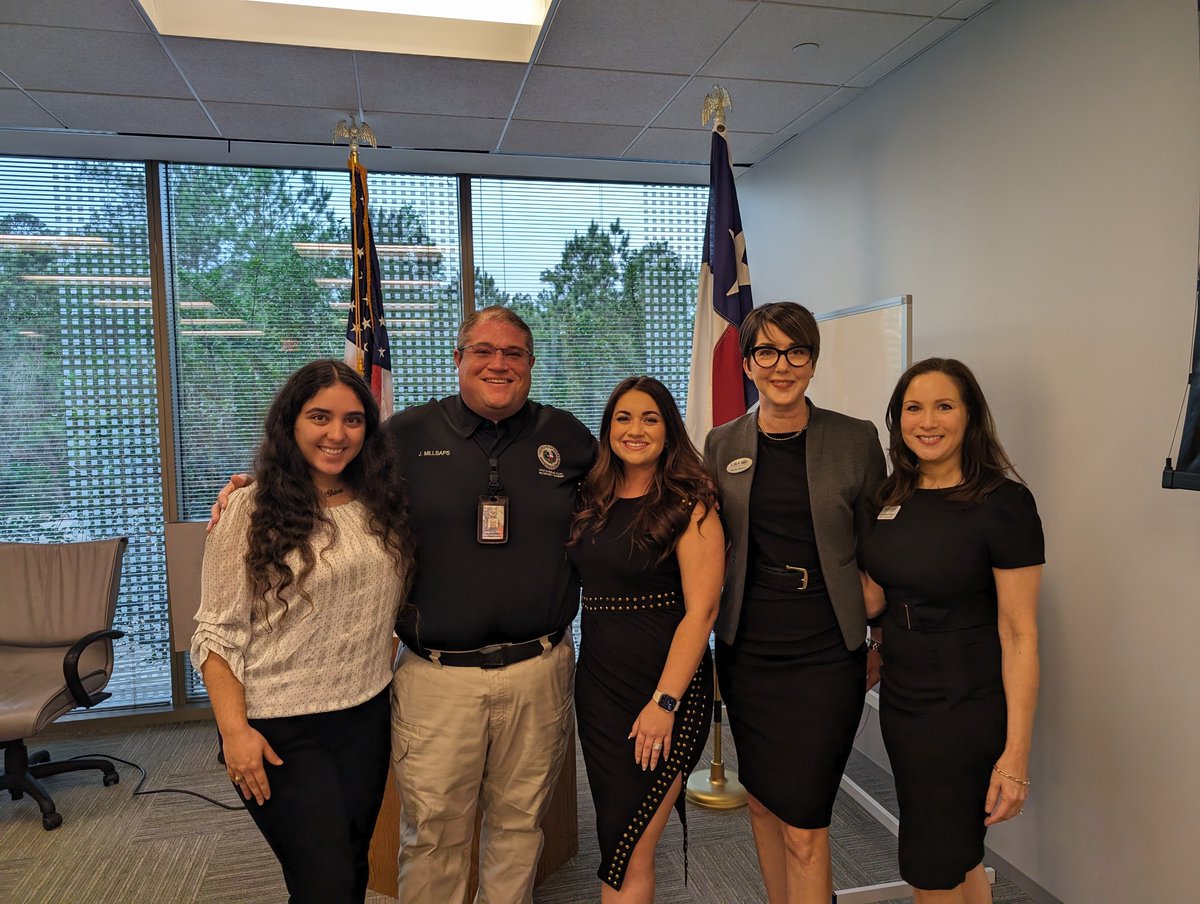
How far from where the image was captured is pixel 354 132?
3449 millimetres

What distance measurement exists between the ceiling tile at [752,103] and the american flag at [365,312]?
145 cm

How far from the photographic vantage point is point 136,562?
4168mm

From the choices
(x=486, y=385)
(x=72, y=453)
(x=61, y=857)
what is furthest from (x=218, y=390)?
(x=486, y=385)

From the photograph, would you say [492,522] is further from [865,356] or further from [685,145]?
[685,145]

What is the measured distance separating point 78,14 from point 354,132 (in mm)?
1145

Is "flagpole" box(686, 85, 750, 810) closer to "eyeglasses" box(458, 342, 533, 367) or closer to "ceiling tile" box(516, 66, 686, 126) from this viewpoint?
"ceiling tile" box(516, 66, 686, 126)

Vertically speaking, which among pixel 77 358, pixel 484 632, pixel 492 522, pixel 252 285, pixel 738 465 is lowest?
pixel 484 632

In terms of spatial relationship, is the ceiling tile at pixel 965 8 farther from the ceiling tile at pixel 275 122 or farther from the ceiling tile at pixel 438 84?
the ceiling tile at pixel 275 122

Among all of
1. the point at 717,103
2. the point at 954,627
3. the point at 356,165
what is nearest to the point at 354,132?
the point at 356,165

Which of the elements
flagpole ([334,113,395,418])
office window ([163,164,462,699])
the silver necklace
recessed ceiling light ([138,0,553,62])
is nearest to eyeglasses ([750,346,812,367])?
the silver necklace

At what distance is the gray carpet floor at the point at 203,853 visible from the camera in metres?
2.62

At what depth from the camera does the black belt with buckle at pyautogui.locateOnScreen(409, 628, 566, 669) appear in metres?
1.92

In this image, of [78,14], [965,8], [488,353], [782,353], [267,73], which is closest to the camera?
[782,353]

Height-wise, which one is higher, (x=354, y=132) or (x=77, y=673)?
(x=354, y=132)
